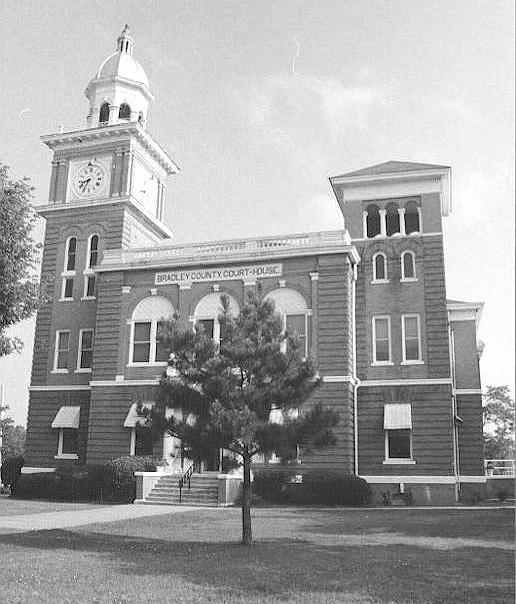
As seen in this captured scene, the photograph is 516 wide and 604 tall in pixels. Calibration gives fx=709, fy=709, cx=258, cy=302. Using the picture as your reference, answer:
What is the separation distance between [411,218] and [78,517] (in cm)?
2197

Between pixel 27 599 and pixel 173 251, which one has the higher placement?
pixel 173 251

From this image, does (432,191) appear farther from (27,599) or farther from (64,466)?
(27,599)

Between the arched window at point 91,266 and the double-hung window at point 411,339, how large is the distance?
1659 centimetres

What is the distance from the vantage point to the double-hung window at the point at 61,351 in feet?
124

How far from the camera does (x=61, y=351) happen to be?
125ft

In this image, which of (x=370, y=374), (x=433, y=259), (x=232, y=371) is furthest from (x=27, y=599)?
(x=433, y=259)

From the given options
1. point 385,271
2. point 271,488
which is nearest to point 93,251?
point 385,271

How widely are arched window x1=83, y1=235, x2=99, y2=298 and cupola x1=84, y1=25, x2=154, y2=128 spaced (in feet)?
25.0

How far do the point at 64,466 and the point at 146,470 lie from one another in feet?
20.0

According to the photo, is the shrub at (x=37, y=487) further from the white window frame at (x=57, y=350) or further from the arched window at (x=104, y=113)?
the arched window at (x=104, y=113)

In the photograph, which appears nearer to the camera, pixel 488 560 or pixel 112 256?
pixel 488 560

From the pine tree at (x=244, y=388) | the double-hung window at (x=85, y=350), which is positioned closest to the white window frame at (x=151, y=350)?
the double-hung window at (x=85, y=350)

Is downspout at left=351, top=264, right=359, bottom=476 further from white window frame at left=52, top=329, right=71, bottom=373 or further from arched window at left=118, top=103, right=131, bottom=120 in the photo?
arched window at left=118, top=103, right=131, bottom=120

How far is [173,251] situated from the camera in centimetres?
3616
